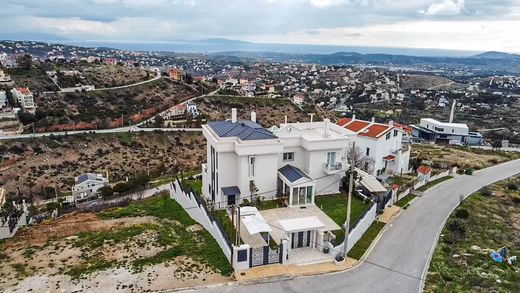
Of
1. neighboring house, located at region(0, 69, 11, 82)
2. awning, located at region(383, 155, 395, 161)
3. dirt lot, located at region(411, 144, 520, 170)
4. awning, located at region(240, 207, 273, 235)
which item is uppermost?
neighboring house, located at region(0, 69, 11, 82)

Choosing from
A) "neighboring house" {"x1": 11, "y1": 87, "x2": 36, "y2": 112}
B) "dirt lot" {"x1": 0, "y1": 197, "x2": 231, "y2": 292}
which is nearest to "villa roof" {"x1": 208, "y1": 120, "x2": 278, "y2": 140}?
"dirt lot" {"x1": 0, "y1": 197, "x2": 231, "y2": 292}

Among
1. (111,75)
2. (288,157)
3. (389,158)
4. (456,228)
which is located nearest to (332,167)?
(288,157)

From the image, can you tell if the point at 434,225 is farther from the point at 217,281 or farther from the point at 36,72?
the point at 36,72

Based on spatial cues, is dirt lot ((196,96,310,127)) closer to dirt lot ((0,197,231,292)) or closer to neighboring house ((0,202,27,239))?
neighboring house ((0,202,27,239))

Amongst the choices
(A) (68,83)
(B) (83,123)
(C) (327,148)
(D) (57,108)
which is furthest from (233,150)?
(A) (68,83)

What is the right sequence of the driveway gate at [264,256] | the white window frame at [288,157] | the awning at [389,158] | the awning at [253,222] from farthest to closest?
1. the awning at [389,158]
2. the white window frame at [288,157]
3. the awning at [253,222]
4. the driveway gate at [264,256]

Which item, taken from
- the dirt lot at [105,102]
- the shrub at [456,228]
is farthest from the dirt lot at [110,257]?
the dirt lot at [105,102]

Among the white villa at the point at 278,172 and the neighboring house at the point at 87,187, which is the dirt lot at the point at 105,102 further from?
the white villa at the point at 278,172

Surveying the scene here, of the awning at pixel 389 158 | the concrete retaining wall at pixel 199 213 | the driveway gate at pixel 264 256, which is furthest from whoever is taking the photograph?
the awning at pixel 389 158
